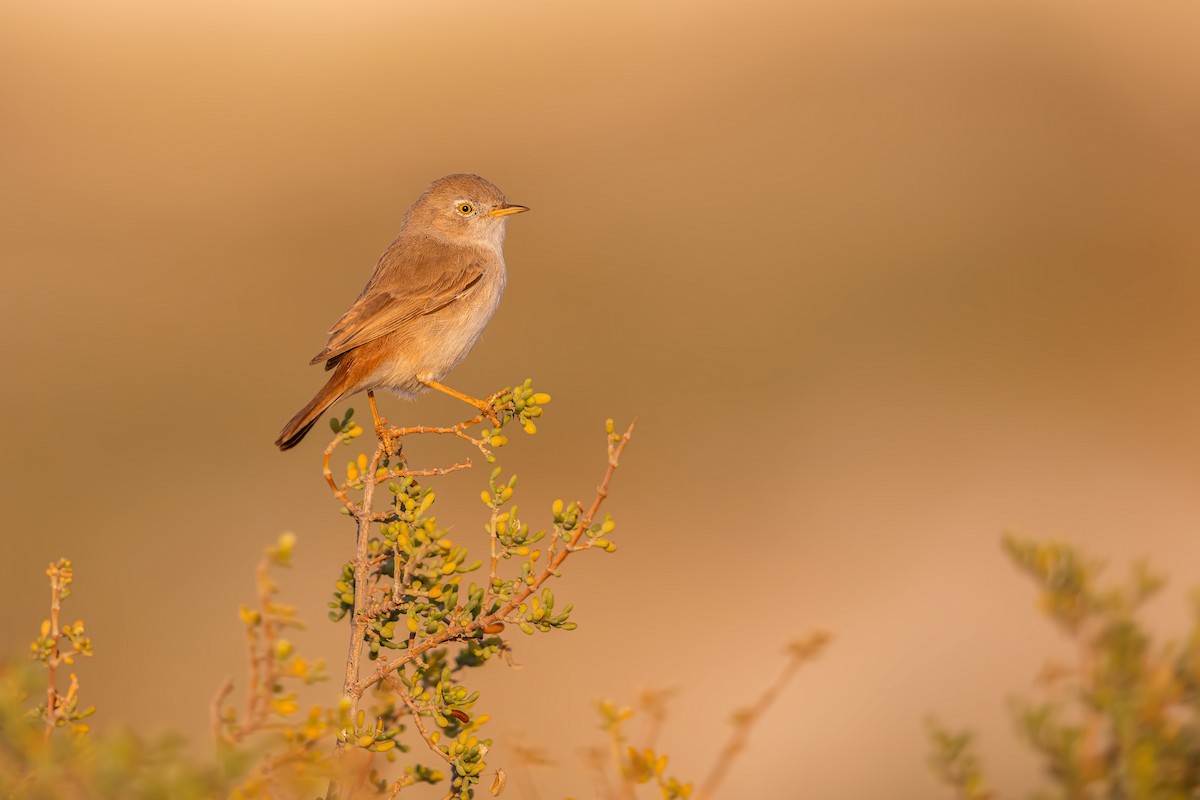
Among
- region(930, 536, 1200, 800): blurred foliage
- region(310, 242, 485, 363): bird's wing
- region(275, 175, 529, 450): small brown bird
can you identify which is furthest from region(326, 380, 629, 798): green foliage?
region(310, 242, 485, 363): bird's wing

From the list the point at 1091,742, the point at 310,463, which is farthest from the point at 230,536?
the point at 1091,742

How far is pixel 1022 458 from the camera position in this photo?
47.9 feet

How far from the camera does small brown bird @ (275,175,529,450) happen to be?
661cm

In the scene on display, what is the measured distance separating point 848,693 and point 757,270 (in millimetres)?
12105

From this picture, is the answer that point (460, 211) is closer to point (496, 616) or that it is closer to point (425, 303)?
point (425, 303)

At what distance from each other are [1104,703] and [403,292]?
17.8 feet

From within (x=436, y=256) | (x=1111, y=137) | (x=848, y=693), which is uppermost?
(x=1111, y=137)

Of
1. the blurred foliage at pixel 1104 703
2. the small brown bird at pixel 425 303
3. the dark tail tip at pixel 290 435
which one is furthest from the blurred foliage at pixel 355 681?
the small brown bird at pixel 425 303

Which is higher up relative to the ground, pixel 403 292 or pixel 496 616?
pixel 403 292

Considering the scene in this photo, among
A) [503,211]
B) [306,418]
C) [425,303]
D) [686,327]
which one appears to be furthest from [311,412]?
[686,327]

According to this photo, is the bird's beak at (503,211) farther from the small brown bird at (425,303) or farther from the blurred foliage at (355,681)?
the blurred foliage at (355,681)

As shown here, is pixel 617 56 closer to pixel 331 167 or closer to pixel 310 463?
pixel 331 167

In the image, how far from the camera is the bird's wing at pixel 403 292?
6.70 meters

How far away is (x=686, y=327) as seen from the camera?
63.4 feet
